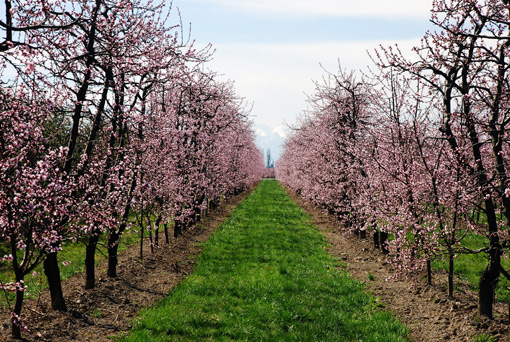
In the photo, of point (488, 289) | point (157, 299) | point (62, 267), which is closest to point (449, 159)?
point (488, 289)

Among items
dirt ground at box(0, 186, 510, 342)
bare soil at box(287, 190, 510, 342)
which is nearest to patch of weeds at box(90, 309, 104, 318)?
dirt ground at box(0, 186, 510, 342)

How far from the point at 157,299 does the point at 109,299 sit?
1.20m

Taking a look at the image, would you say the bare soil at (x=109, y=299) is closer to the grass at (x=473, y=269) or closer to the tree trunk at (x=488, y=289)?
the tree trunk at (x=488, y=289)

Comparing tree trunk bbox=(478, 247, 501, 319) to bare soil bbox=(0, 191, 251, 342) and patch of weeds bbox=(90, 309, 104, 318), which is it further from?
patch of weeds bbox=(90, 309, 104, 318)

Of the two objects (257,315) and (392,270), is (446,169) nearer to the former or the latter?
(392,270)

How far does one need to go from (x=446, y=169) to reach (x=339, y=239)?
9.31 metres

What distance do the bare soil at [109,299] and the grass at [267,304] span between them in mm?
498

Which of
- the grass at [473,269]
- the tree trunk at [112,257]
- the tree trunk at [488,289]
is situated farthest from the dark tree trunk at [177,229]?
the tree trunk at [488,289]

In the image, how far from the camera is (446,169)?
9781mm

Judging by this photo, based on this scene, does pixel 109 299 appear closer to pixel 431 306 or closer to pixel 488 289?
pixel 431 306

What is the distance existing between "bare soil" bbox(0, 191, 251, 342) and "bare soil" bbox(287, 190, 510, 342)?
6.10 m

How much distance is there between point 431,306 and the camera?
28.8 feet

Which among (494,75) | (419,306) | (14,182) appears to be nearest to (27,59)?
(14,182)

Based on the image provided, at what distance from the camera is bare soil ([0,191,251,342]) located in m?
7.18
